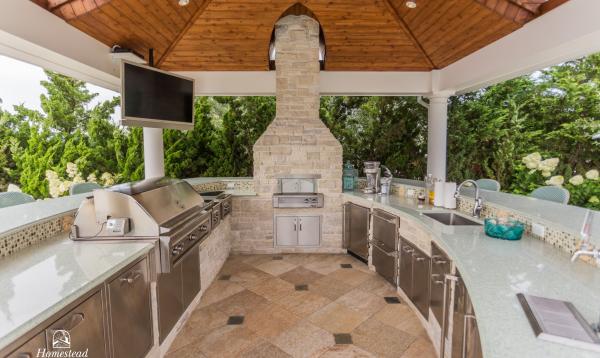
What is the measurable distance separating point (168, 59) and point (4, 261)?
3.53 m

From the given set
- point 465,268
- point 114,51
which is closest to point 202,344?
point 465,268

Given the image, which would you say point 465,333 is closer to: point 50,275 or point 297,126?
point 50,275

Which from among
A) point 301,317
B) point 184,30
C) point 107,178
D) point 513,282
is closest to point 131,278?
point 301,317

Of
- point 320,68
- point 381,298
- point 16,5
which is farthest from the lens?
point 320,68

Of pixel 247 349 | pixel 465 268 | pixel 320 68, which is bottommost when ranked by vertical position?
pixel 247 349

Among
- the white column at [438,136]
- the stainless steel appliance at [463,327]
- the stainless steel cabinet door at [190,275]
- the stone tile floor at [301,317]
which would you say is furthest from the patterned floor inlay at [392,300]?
the white column at [438,136]

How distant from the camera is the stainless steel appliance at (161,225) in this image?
6.79 ft

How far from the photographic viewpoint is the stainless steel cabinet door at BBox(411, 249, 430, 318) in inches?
→ 102

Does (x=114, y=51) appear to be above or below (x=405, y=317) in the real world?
above

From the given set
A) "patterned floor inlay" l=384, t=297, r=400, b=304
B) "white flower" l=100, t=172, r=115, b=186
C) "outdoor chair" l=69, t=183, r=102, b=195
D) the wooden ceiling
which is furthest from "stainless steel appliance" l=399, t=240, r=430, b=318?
"white flower" l=100, t=172, r=115, b=186

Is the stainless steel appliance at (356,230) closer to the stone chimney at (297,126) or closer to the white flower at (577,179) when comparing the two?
the stone chimney at (297,126)

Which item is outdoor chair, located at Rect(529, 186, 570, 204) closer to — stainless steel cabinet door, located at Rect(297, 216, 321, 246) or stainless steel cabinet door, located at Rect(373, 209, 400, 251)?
stainless steel cabinet door, located at Rect(373, 209, 400, 251)

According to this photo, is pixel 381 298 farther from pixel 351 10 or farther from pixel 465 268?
pixel 351 10

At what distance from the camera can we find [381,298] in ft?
10.4
